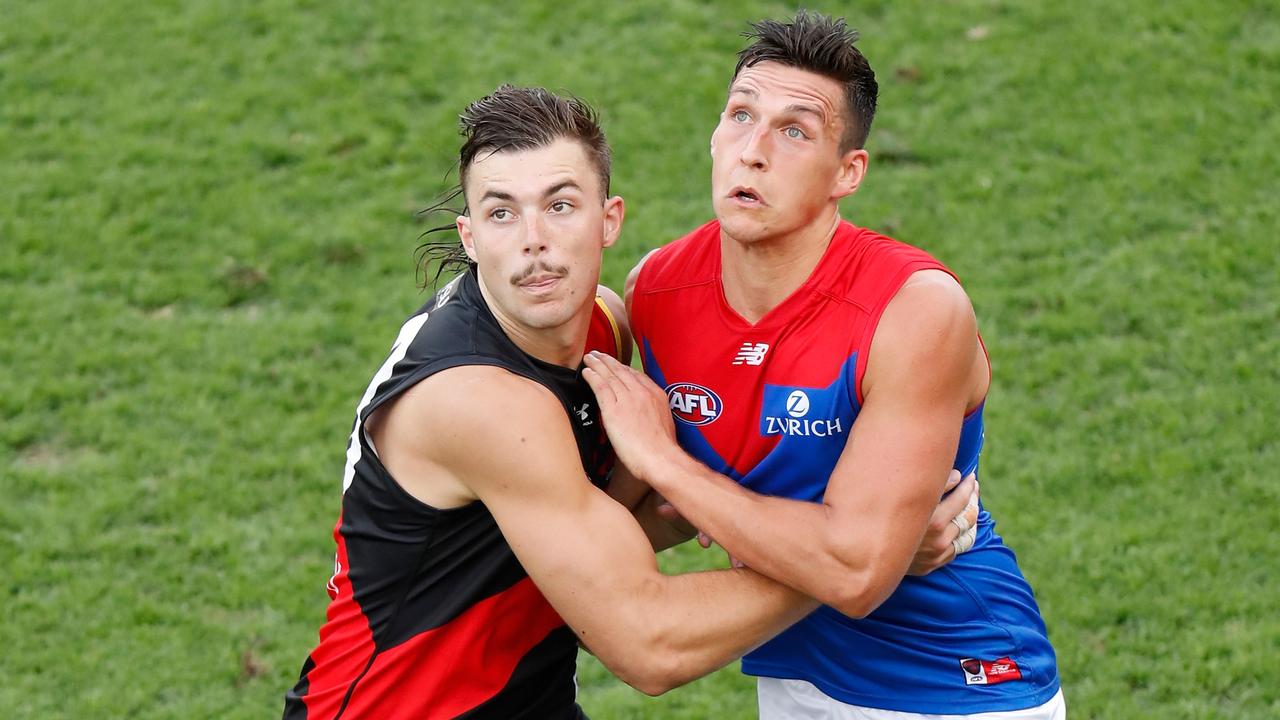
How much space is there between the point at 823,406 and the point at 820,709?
1.21m

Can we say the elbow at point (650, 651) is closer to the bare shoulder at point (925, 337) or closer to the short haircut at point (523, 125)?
the bare shoulder at point (925, 337)

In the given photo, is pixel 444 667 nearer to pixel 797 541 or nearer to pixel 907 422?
pixel 797 541

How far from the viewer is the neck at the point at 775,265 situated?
181 inches

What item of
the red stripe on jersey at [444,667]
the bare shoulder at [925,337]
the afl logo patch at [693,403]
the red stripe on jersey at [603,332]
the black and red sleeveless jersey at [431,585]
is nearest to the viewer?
the bare shoulder at [925,337]

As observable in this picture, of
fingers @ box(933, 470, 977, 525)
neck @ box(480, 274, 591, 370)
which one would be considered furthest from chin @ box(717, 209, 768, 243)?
fingers @ box(933, 470, 977, 525)

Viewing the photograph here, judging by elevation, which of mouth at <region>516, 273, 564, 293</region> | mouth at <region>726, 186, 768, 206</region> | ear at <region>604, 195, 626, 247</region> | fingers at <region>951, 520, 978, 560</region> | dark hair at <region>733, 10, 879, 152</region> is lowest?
fingers at <region>951, 520, 978, 560</region>

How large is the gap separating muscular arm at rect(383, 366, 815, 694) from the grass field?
252 cm

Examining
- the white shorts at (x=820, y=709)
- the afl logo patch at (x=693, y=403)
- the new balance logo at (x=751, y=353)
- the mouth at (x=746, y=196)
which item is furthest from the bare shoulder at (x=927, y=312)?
A: the white shorts at (x=820, y=709)

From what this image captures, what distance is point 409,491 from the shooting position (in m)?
4.35

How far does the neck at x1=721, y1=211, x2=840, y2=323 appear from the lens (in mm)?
4598

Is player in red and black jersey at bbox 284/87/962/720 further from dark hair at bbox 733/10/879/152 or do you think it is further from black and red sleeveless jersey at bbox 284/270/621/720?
dark hair at bbox 733/10/879/152

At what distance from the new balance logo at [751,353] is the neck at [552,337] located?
1.69 ft

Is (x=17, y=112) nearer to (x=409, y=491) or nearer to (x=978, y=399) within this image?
(x=409, y=491)

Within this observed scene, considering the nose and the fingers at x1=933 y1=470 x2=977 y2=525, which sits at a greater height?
the nose
